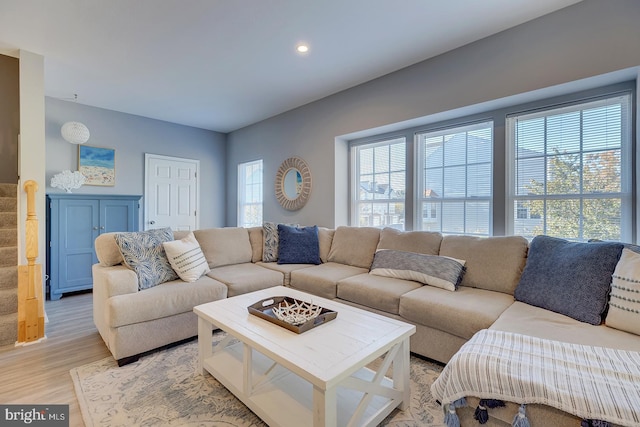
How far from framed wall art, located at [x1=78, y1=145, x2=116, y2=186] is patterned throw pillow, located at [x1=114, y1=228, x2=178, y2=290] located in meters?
2.36

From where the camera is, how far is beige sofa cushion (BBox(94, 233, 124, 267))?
Result: 2426mm

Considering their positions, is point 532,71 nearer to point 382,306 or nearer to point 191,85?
point 382,306

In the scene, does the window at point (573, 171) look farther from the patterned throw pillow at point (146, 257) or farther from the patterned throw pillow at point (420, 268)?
the patterned throw pillow at point (146, 257)

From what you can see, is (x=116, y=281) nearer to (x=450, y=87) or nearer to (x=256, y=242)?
(x=256, y=242)

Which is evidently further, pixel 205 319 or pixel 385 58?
pixel 385 58

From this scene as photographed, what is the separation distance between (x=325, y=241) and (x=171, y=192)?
10.0ft

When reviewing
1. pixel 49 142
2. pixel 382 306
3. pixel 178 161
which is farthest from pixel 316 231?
pixel 49 142

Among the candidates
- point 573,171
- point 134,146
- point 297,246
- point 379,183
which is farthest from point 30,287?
point 573,171

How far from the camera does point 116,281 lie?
214 centimetres

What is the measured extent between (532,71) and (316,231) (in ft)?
8.22

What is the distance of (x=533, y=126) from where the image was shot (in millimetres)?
2596

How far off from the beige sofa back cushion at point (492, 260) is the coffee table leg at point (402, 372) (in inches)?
43.9

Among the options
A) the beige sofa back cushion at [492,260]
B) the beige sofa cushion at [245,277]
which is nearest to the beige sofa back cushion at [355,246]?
the beige sofa cushion at [245,277]

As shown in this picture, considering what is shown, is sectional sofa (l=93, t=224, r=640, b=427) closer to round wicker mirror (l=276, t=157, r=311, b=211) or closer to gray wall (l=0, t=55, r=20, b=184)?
round wicker mirror (l=276, t=157, r=311, b=211)
